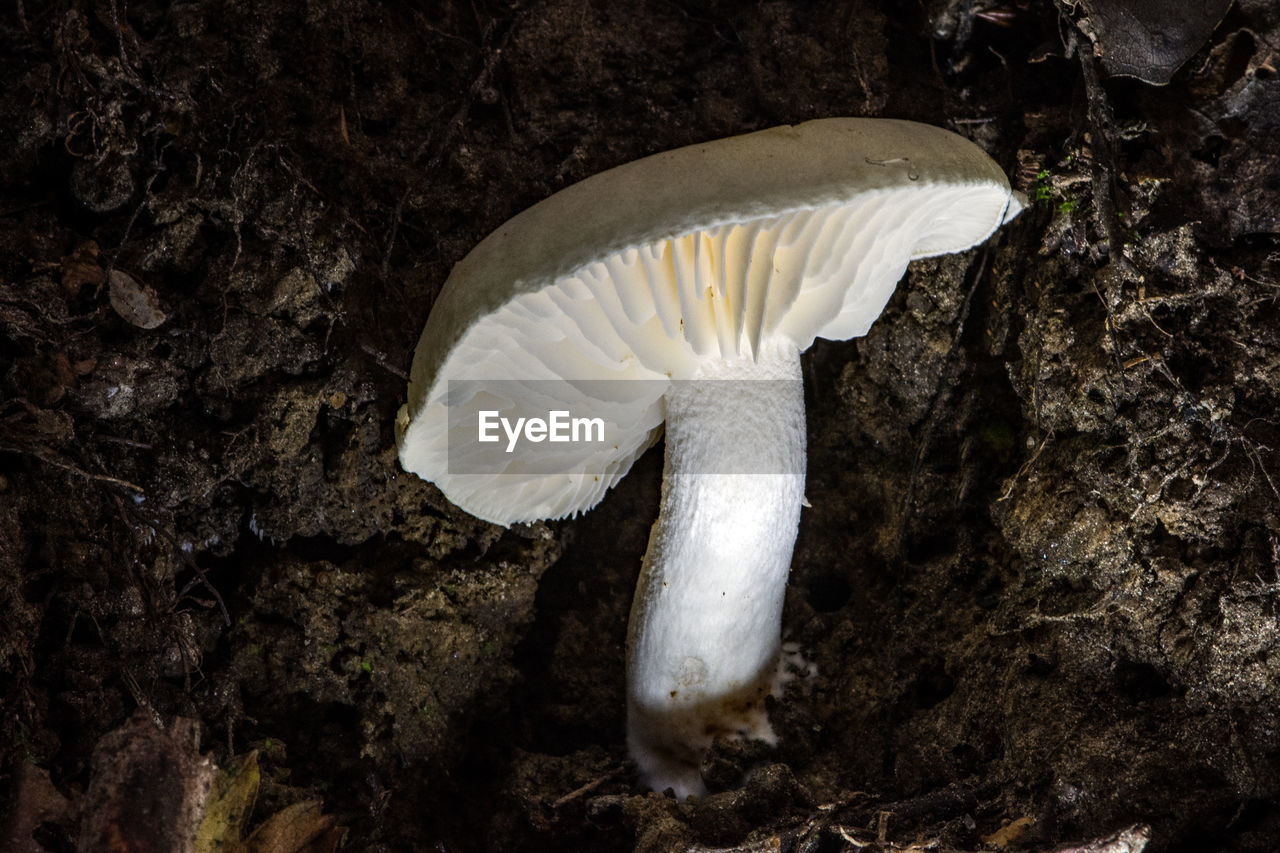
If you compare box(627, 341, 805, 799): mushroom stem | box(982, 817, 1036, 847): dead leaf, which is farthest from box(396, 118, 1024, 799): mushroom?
box(982, 817, 1036, 847): dead leaf

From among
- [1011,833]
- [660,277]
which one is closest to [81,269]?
[660,277]

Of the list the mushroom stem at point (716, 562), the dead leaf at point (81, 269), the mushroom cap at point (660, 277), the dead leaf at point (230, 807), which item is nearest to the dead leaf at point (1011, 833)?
the mushroom stem at point (716, 562)

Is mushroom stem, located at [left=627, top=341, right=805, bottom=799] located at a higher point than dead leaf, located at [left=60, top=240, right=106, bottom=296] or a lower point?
lower

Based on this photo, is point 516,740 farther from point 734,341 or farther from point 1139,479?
point 1139,479

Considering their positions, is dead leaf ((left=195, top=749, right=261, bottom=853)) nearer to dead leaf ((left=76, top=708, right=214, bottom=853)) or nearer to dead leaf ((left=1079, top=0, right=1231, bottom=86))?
dead leaf ((left=76, top=708, right=214, bottom=853))

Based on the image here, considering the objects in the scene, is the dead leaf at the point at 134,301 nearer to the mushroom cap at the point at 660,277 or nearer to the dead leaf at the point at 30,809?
the mushroom cap at the point at 660,277

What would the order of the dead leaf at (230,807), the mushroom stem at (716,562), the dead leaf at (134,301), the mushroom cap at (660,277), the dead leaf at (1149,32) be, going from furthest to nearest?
the mushroom stem at (716,562), the dead leaf at (134,301), the dead leaf at (1149,32), the dead leaf at (230,807), the mushroom cap at (660,277)

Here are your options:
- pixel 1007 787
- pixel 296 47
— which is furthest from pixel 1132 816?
pixel 296 47
